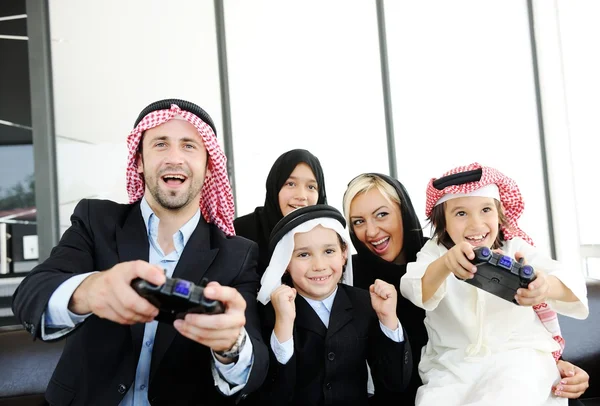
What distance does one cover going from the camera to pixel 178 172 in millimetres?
1643

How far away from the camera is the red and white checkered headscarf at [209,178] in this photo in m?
1.76

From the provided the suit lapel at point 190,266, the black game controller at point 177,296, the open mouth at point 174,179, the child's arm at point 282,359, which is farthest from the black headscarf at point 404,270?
the black game controller at point 177,296

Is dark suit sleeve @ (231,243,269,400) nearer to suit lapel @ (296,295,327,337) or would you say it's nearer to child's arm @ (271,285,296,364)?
child's arm @ (271,285,296,364)

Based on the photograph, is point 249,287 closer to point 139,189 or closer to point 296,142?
point 139,189

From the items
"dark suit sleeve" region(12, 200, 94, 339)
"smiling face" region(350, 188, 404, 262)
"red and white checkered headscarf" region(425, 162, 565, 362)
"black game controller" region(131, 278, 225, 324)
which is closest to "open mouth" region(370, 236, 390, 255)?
"smiling face" region(350, 188, 404, 262)

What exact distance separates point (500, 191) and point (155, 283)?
1.69 metres

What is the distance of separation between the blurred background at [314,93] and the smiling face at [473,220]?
301cm

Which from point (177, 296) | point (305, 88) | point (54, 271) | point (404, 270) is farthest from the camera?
point (305, 88)

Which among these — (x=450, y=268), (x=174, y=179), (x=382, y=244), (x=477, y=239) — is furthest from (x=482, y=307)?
(x=174, y=179)

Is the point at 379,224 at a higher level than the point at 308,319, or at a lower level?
higher

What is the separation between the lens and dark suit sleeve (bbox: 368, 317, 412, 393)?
179 cm

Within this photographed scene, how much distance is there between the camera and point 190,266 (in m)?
1.59

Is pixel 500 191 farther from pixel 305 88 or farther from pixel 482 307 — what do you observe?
pixel 305 88

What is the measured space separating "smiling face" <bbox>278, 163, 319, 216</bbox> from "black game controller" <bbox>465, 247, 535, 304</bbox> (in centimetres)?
154
